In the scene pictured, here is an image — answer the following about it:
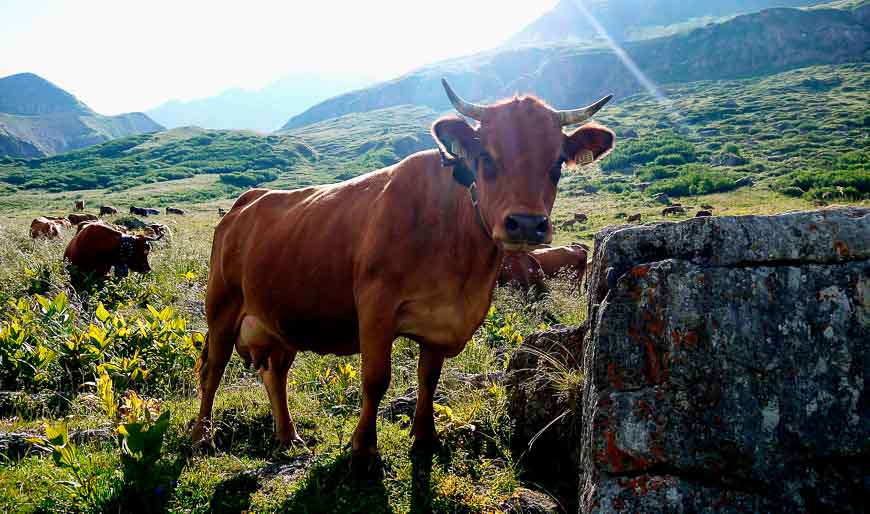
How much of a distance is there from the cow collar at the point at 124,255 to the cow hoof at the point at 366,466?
28.8ft

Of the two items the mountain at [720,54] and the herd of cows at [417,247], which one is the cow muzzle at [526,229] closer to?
the herd of cows at [417,247]

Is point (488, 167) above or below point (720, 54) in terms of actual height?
above

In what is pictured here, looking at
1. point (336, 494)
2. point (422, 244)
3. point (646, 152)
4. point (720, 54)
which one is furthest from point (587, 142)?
point (720, 54)

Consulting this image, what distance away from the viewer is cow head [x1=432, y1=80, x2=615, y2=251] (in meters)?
3.44

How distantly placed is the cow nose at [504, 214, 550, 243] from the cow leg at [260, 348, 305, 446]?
2.87m

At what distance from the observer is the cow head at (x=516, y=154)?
11.3ft

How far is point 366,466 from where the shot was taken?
13.4ft

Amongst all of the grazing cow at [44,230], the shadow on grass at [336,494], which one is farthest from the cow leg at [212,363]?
the grazing cow at [44,230]

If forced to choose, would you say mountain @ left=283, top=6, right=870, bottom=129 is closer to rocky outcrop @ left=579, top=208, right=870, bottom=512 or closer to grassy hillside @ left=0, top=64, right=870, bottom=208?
grassy hillside @ left=0, top=64, right=870, bottom=208

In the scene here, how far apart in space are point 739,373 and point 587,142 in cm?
230

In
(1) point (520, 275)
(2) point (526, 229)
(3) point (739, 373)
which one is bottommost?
(1) point (520, 275)

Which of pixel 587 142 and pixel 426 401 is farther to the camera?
pixel 426 401

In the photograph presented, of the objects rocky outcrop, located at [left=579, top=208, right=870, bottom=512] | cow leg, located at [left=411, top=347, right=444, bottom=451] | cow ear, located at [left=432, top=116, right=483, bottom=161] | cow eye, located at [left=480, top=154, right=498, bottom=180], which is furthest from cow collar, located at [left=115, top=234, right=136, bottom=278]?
rocky outcrop, located at [left=579, top=208, right=870, bottom=512]

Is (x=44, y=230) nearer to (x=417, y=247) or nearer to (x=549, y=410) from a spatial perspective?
(x=417, y=247)
